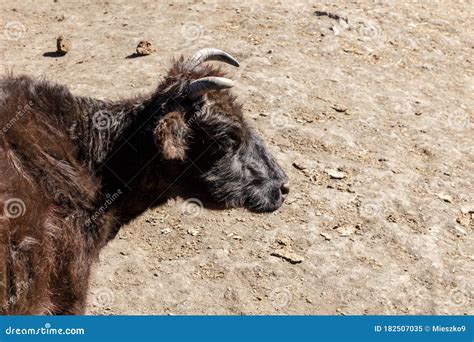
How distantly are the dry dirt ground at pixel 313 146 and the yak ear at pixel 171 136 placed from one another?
2.00m

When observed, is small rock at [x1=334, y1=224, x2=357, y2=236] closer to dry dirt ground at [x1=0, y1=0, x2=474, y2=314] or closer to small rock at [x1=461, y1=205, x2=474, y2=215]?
dry dirt ground at [x1=0, y1=0, x2=474, y2=314]

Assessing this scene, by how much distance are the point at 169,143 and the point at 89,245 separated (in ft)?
3.87

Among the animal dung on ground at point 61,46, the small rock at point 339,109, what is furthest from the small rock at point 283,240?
the animal dung on ground at point 61,46

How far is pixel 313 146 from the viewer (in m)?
10.0

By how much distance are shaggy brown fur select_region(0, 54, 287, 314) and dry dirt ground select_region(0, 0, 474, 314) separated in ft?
4.03

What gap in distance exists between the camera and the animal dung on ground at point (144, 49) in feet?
39.2

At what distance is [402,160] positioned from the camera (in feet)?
32.8

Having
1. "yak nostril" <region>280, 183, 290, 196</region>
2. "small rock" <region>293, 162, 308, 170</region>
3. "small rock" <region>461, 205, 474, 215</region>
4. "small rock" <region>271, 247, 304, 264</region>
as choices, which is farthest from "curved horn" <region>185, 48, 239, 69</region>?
"small rock" <region>461, 205, 474, 215</region>

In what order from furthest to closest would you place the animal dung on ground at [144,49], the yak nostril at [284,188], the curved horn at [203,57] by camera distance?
1. the animal dung on ground at [144,49]
2. the yak nostril at [284,188]
3. the curved horn at [203,57]

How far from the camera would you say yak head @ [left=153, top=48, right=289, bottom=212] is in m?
6.76

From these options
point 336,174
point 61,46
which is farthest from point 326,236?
point 61,46

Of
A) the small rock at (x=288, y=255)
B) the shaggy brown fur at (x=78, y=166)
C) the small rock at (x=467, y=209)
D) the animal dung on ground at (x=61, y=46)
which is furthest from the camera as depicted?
the animal dung on ground at (x=61, y=46)

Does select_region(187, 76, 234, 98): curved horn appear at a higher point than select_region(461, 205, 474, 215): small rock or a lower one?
higher

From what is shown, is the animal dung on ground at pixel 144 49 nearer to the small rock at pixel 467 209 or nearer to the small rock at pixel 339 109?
the small rock at pixel 339 109
